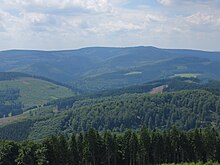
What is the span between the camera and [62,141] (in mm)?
103125

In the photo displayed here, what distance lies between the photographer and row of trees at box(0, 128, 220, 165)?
101 meters

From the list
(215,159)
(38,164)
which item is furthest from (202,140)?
(38,164)

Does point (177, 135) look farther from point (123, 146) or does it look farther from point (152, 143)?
point (123, 146)

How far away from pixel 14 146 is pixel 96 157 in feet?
79.1

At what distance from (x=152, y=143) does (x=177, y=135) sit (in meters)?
8.73

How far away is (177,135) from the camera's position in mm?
117062

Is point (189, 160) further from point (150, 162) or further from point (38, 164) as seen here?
point (38, 164)

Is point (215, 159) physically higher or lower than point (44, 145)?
lower

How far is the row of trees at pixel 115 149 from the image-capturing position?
10100 centimetres

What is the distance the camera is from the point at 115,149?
110 m

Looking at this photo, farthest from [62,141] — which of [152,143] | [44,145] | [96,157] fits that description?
[152,143]

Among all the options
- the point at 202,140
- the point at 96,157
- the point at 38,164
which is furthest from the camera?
the point at 202,140

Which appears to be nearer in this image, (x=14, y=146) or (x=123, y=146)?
(x=14, y=146)

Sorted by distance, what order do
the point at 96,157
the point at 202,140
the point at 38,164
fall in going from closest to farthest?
the point at 38,164 → the point at 96,157 → the point at 202,140
